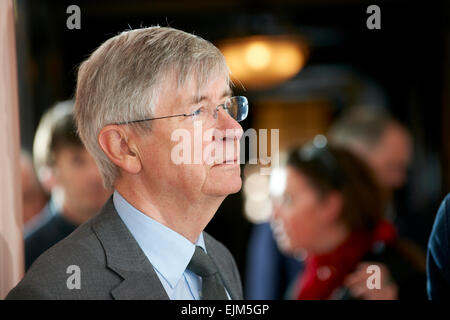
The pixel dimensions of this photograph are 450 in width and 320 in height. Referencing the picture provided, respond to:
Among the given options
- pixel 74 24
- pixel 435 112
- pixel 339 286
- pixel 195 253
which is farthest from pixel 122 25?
pixel 435 112

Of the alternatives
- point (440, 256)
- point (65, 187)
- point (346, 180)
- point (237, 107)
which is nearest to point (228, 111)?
point (237, 107)

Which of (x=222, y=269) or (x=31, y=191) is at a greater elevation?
(x=222, y=269)

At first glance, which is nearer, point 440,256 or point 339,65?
point 440,256

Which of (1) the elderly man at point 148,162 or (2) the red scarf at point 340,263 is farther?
(2) the red scarf at point 340,263

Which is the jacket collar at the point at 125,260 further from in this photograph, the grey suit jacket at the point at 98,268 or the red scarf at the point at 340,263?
the red scarf at the point at 340,263

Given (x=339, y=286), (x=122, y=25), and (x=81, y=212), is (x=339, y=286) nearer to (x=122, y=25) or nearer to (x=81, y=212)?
(x=81, y=212)

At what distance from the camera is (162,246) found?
917 mm

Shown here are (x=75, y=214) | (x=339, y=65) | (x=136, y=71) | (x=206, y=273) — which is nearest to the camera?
(x=136, y=71)

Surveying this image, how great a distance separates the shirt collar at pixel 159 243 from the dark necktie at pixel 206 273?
0.07ft

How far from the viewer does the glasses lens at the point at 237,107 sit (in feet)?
2.91

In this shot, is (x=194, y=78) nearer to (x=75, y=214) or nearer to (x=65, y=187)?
(x=75, y=214)

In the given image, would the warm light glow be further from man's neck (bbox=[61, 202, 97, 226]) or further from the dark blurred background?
man's neck (bbox=[61, 202, 97, 226])

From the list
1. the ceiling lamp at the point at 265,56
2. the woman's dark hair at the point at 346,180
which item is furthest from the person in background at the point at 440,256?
the ceiling lamp at the point at 265,56

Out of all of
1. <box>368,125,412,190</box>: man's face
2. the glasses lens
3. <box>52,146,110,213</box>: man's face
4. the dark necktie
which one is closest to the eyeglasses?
the glasses lens
